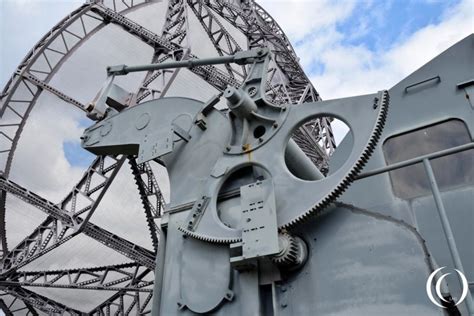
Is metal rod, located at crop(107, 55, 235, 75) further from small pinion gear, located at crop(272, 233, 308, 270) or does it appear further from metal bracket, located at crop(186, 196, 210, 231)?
small pinion gear, located at crop(272, 233, 308, 270)

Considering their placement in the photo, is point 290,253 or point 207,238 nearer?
point 290,253

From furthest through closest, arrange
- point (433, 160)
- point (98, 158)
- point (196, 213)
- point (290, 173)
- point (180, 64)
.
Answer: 1. point (98, 158)
2. point (180, 64)
3. point (433, 160)
4. point (196, 213)
5. point (290, 173)

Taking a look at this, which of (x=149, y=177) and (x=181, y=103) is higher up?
(x=149, y=177)

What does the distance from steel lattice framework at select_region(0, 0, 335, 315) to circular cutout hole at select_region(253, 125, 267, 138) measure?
287 inches

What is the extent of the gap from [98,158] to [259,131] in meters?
9.45

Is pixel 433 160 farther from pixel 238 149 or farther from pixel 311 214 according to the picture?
pixel 238 149

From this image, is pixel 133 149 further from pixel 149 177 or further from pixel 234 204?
pixel 149 177

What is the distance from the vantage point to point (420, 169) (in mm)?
3699

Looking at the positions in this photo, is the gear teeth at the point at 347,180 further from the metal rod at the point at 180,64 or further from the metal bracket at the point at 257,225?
the metal rod at the point at 180,64

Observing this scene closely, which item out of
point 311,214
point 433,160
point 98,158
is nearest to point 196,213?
point 311,214

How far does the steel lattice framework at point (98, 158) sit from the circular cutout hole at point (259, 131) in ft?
23.9

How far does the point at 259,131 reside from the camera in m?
3.43

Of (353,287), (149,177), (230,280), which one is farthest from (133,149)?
(149,177)

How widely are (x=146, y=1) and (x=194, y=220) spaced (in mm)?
12005
